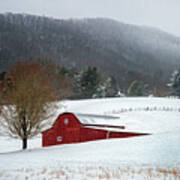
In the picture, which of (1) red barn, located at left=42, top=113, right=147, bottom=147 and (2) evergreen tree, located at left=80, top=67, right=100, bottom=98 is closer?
(1) red barn, located at left=42, top=113, right=147, bottom=147

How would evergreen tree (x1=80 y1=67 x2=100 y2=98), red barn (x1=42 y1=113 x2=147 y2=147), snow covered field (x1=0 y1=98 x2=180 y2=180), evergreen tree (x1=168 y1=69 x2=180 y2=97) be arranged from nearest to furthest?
snow covered field (x1=0 y1=98 x2=180 y2=180)
red barn (x1=42 y1=113 x2=147 y2=147)
evergreen tree (x1=168 y1=69 x2=180 y2=97)
evergreen tree (x1=80 y1=67 x2=100 y2=98)

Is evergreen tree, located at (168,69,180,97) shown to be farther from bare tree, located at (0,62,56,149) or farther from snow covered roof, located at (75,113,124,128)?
bare tree, located at (0,62,56,149)

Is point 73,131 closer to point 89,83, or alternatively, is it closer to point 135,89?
point 89,83

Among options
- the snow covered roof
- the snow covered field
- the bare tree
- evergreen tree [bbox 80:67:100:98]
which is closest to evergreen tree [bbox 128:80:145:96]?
evergreen tree [bbox 80:67:100:98]

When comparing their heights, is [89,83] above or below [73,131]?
above

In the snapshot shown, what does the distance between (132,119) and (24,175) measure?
34.4 meters

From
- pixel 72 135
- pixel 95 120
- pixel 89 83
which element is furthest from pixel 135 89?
pixel 72 135

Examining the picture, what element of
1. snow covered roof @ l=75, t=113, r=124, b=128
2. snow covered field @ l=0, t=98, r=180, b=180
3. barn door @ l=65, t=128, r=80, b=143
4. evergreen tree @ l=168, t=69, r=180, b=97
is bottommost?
snow covered field @ l=0, t=98, r=180, b=180

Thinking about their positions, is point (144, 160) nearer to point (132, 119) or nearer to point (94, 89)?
point (132, 119)

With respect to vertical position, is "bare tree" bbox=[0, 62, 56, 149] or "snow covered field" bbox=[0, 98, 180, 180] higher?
"bare tree" bbox=[0, 62, 56, 149]

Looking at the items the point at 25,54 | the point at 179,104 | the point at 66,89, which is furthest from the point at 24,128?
the point at 25,54

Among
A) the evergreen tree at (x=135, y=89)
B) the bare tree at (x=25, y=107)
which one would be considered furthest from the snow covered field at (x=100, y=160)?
the evergreen tree at (x=135, y=89)

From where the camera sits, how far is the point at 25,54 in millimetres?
157125

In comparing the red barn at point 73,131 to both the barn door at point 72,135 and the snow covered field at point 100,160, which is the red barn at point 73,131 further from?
the snow covered field at point 100,160
